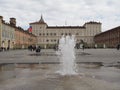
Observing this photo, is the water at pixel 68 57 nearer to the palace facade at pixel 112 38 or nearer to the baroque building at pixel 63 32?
the palace facade at pixel 112 38

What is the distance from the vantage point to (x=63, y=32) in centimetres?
15312

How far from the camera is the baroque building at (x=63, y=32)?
493 ft

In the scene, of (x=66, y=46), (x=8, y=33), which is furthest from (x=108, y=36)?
(x=66, y=46)

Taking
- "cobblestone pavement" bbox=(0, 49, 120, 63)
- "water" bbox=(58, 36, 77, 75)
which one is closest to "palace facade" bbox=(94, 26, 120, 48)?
"cobblestone pavement" bbox=(0, 49, 120, 63)

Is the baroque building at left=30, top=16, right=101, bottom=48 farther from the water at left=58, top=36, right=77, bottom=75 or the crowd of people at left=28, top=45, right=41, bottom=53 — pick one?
the water at left=58, top=36, right=77, bottom=75

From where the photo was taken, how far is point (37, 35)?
153250mm

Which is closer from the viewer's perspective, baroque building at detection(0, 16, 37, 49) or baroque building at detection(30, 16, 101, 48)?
baroque building at detection(0, 16, 37, 49)

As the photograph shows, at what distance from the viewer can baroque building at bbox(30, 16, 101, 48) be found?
15012 centimetres

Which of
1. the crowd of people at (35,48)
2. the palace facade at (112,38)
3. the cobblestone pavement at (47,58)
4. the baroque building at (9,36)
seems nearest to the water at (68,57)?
the cobblestone pavement at (47,58)

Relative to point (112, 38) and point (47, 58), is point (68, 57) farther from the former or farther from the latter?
point (112, 38)

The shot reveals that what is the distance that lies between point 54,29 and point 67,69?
5636 inches

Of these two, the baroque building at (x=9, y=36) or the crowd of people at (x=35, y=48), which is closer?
the crowd of people at (x=35, y=48)

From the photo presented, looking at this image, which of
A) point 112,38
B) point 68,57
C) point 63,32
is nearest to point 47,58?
point 68,57

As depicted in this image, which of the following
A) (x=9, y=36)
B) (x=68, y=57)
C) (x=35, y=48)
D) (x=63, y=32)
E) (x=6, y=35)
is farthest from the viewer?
(x=63, y=32)
